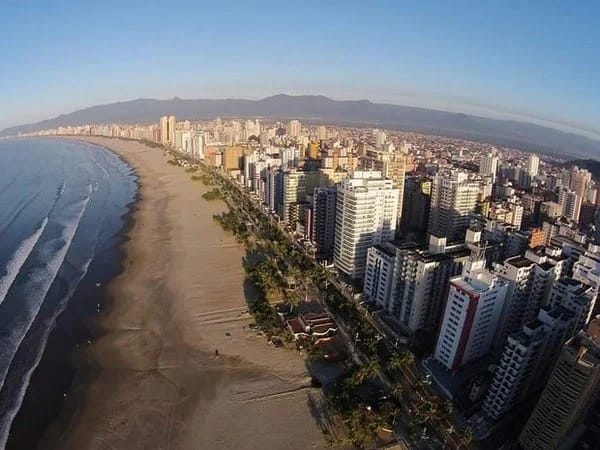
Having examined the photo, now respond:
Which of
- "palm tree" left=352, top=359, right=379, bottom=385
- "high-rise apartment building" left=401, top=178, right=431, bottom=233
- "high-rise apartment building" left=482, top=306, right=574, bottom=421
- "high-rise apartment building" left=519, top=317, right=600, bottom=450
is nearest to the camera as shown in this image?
"high-rise apartment building" left=519, top=317, right=600, bottom=450

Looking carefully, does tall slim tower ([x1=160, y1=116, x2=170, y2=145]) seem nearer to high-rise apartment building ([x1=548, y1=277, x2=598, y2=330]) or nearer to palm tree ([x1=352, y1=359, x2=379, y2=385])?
palm tree ([x1=352, y1=359, x2=379, y2=385])

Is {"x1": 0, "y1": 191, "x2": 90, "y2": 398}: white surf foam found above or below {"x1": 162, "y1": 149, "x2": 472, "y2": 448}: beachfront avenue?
below

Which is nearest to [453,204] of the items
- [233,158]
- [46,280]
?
[46,280]

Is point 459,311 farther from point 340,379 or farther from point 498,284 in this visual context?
point 340,379

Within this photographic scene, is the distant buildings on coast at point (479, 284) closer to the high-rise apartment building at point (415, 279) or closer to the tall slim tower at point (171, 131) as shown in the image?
the high-rise apartment building at point (415, 279)

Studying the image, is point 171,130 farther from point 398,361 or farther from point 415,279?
point 398,361

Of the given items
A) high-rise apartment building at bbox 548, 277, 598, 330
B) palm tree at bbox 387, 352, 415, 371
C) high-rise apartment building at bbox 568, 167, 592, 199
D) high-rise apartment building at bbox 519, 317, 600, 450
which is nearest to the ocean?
palm tree at bbox 387, 352, 415, 371

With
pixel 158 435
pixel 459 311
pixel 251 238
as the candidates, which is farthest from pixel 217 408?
pixel 251 238
